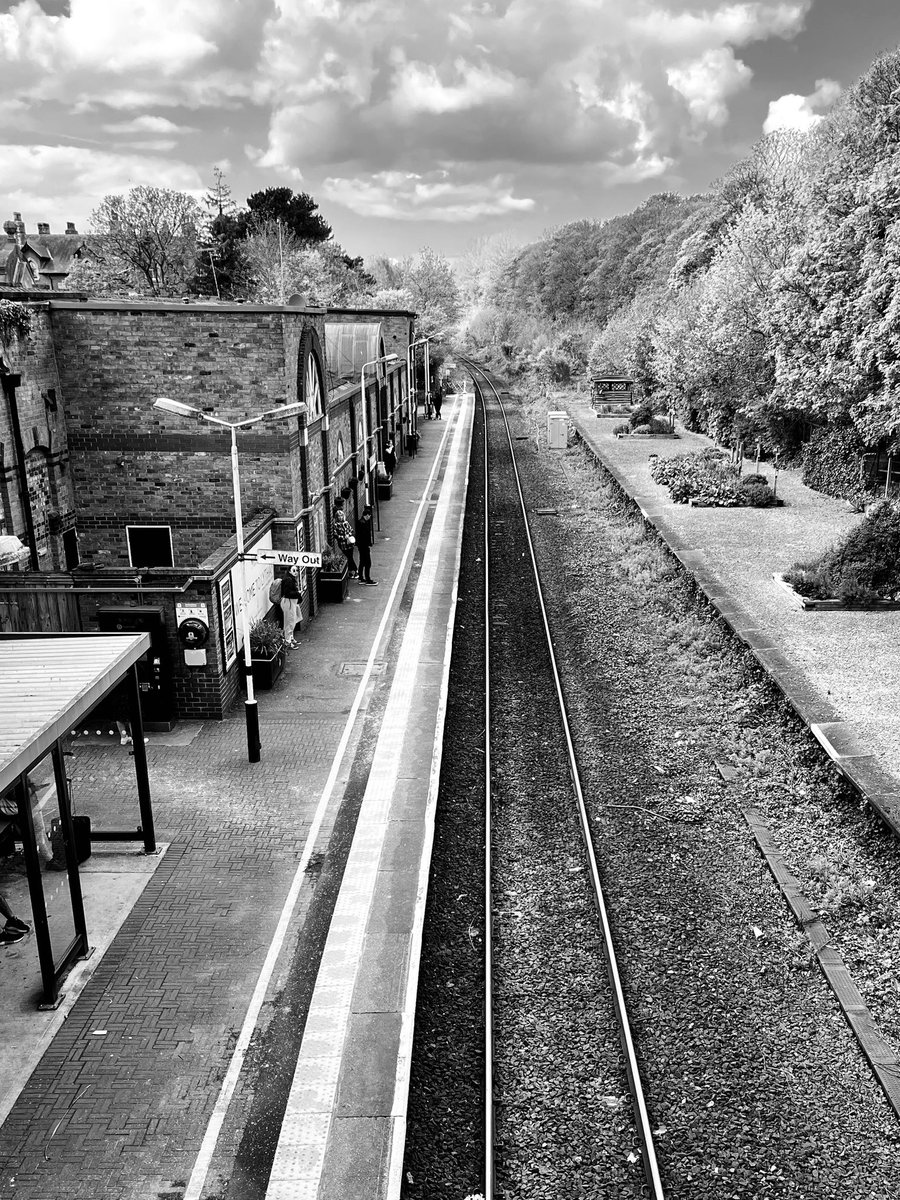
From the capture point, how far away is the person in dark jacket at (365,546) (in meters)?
21.1

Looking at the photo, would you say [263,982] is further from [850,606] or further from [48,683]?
[850,606]

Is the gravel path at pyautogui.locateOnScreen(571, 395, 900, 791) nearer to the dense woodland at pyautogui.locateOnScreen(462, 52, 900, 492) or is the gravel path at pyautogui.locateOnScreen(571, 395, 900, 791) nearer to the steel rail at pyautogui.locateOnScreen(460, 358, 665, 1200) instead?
the dense woodland at pyautogui.locateOnScreen(462, 52, 900, 492)

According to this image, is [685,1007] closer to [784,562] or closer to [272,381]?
[272,381]

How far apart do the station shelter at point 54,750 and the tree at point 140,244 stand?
142 ft

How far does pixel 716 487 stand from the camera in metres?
28.0

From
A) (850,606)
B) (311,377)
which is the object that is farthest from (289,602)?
(850,606)

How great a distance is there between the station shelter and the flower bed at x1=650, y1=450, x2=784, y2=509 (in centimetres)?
2130

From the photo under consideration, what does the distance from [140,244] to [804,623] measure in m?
44.2

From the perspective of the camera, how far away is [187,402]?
636 inches

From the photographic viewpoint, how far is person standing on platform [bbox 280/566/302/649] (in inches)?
661

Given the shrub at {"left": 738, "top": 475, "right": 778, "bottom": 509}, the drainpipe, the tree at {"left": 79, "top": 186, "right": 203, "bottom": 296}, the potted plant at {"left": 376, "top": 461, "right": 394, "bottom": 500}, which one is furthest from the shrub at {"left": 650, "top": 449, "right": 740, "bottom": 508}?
the tree at {"left": 79, "top": 186, "right": 203, "bottom": 296}

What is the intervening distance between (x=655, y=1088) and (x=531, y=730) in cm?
658

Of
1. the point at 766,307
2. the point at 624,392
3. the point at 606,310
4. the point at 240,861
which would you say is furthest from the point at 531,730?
the point at 606,310

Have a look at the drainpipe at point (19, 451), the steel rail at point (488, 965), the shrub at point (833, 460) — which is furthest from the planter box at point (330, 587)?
the shrub at point (833, 460)
